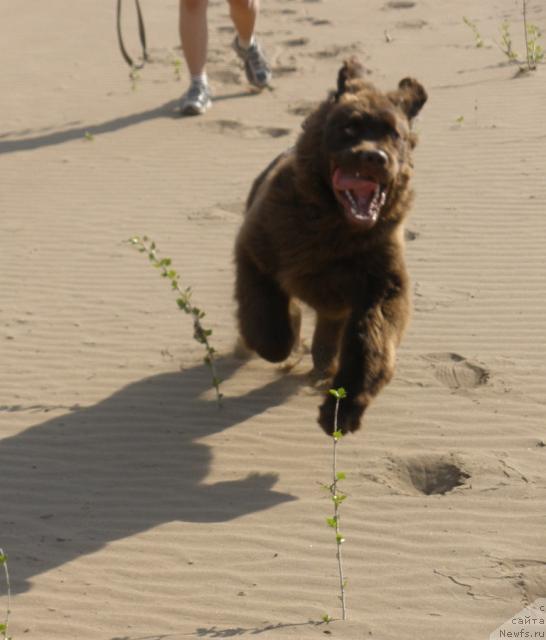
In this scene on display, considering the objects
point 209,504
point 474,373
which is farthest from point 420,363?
point 209,504

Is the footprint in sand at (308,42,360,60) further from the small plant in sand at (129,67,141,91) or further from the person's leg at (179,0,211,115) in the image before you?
the person's leg at (179,0,211,115)

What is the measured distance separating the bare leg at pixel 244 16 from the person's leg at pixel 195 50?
44 centimetres

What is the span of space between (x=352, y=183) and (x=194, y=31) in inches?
232

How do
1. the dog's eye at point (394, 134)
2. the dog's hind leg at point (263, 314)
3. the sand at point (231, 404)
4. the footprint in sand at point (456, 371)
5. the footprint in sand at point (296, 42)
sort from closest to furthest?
the sand at point (231, 404)
the dog's eye at point (394, 134)
the dog's hind leg at point (263, 314)
the footprint in sand at point (456, 371)
the footprint in sand at point (296, 42)

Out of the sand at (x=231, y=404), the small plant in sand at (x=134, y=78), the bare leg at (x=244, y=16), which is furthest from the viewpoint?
A: the small plant in sand at (x=134, y=78)

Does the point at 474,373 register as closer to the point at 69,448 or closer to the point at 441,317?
the point at 441,317

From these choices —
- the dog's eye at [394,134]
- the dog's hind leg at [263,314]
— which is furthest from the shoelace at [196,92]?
the dog's eye at [394,134]

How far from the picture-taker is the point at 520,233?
900 cm

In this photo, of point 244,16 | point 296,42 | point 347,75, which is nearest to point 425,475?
point 347,75

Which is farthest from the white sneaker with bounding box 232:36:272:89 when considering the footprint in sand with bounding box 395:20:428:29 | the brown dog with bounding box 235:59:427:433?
the brown dog with bounding box 235:59:427:433

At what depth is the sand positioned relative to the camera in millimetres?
4910

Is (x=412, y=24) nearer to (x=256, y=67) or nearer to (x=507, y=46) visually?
(x=507, y=46)

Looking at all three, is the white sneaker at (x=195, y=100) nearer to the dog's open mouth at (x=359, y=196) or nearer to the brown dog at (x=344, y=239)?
the brown dog at (x=344, y=239)

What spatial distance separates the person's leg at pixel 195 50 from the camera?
35.9ft
